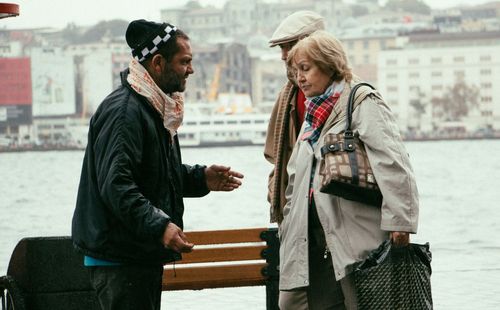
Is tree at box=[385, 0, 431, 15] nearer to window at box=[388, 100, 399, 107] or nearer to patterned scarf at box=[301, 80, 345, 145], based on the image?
window at box=[388, 100, 399, 107]

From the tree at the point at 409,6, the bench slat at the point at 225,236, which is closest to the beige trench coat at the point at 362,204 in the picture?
the bench slat at the point at 225,236

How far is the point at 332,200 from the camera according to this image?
358cm

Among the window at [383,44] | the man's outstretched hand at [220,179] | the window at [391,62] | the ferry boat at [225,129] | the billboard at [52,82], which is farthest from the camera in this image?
the window at [383,44]

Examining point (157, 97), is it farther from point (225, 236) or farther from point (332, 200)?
point (225, 236)

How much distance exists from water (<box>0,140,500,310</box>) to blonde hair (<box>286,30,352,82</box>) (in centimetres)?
364

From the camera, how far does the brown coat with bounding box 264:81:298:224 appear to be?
4.07 metres

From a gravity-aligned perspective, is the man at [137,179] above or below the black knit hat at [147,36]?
below

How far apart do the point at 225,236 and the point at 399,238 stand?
174cm

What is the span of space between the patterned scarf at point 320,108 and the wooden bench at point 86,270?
46.6 inches

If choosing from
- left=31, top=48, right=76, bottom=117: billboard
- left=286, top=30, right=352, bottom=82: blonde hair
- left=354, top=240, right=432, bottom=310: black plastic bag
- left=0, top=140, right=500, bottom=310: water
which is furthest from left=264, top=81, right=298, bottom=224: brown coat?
left=31, top=48, right=76, bottom=117: billboard

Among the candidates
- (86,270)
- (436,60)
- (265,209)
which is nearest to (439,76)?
(436,60)

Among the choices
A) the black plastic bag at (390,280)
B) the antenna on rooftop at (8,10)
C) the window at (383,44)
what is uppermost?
the antenna on rooftop at (8,10)

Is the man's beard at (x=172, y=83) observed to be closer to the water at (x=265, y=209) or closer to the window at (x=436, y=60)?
the water at (x=265, y=209)

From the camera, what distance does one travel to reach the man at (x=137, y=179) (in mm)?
3221
